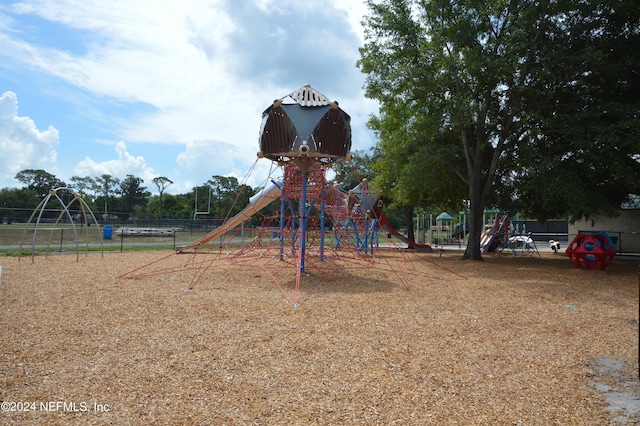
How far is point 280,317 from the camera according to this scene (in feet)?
22.7

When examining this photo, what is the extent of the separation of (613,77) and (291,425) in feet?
56.4

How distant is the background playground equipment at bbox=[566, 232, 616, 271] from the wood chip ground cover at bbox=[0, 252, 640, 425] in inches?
267

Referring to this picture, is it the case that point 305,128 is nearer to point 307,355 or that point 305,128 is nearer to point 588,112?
point 307,355

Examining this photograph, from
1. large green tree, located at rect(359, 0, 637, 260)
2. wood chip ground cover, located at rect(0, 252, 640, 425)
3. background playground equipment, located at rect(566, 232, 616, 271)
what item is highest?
large green tree, located at rect(359, 0, 637, 260)

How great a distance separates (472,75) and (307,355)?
14508 millimetres

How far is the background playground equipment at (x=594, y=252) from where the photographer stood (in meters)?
15.1

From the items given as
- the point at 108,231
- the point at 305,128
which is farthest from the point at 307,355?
the point at 108,231

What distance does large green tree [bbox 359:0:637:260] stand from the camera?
15.3 metres

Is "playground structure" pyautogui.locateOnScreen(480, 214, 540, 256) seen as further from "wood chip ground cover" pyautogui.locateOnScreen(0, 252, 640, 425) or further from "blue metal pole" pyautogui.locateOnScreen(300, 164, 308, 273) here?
"blue metal pole" pyautogui.locateOnScreen(300, 164, 308, 273)

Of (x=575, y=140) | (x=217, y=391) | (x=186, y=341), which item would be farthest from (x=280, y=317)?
(x=575, y=140)

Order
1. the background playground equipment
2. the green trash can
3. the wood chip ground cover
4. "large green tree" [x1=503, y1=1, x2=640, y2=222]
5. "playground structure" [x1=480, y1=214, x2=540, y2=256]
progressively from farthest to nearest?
1. the green trash can
2. "playground structure" [x1=480, y1=214, x2=540, y2=256]
3. the background playground equipment
4. "large green tree" [x1=503, y1=1, x2=640, y2=222]
5. the wood chip ground cover

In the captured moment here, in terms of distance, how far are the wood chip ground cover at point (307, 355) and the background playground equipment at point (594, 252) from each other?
22.3 feet

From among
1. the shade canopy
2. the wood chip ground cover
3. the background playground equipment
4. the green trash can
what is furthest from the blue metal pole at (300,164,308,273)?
the green trash can

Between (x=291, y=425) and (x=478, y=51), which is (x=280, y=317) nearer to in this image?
(x=291, y=425)
